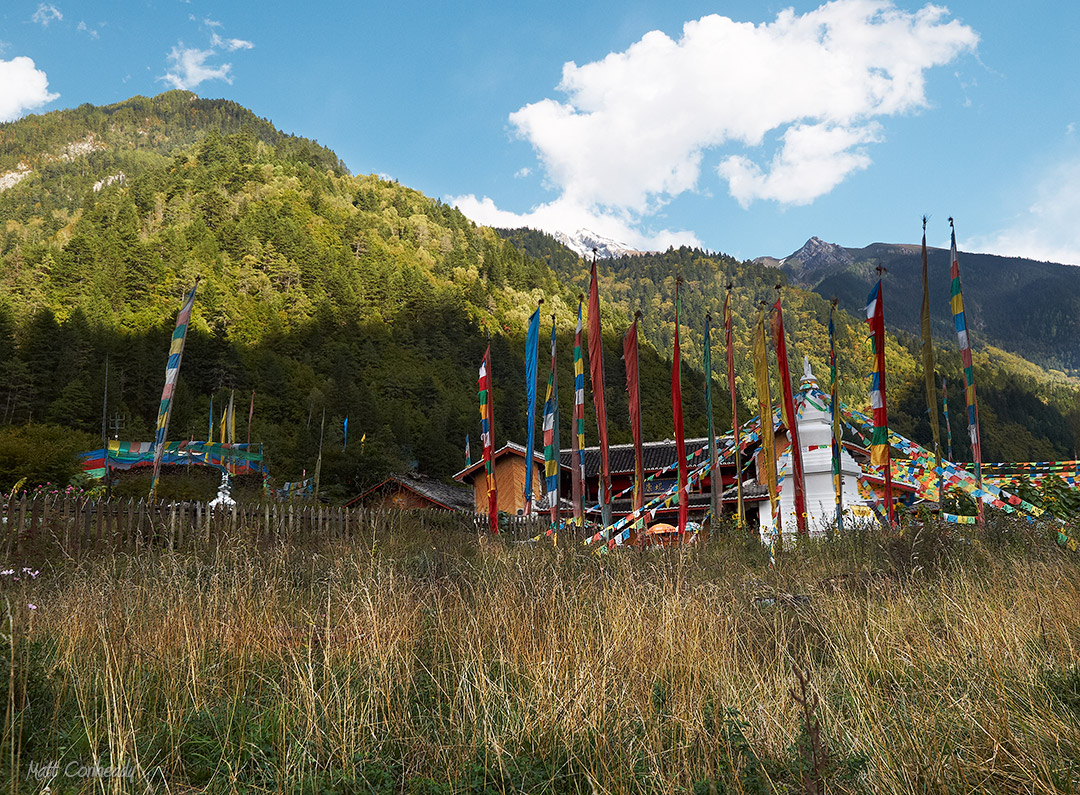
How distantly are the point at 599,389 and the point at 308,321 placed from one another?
89.0 meters

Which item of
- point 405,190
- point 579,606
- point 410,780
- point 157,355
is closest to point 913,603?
point 579,606

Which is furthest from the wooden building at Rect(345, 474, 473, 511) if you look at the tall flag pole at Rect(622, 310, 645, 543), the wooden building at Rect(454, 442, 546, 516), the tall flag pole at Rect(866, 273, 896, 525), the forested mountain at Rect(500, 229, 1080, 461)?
the tall flag pole at Rect(866, 273, 896, 525)

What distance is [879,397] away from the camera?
12.9 m

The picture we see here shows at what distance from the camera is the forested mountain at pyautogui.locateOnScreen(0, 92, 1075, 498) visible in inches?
2589

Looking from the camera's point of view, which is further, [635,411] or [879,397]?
[635,411]

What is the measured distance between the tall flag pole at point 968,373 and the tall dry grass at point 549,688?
5.39 metres

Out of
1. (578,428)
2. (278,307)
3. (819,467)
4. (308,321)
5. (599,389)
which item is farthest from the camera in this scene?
(278,307)

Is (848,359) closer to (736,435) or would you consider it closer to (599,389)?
(736,435)

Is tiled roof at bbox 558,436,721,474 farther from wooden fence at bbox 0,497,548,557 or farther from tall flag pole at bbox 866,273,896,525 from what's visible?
tall flag pole at bbox 866,273,896,525

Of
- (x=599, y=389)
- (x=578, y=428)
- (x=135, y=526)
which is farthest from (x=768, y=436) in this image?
(x=135, y=526)

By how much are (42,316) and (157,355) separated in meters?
10.7

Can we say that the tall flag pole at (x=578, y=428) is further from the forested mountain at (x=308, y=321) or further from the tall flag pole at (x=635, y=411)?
the forested mountain at (x=308, y=321)

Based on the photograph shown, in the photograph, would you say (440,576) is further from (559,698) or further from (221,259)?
(221,259)

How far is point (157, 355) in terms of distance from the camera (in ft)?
242
